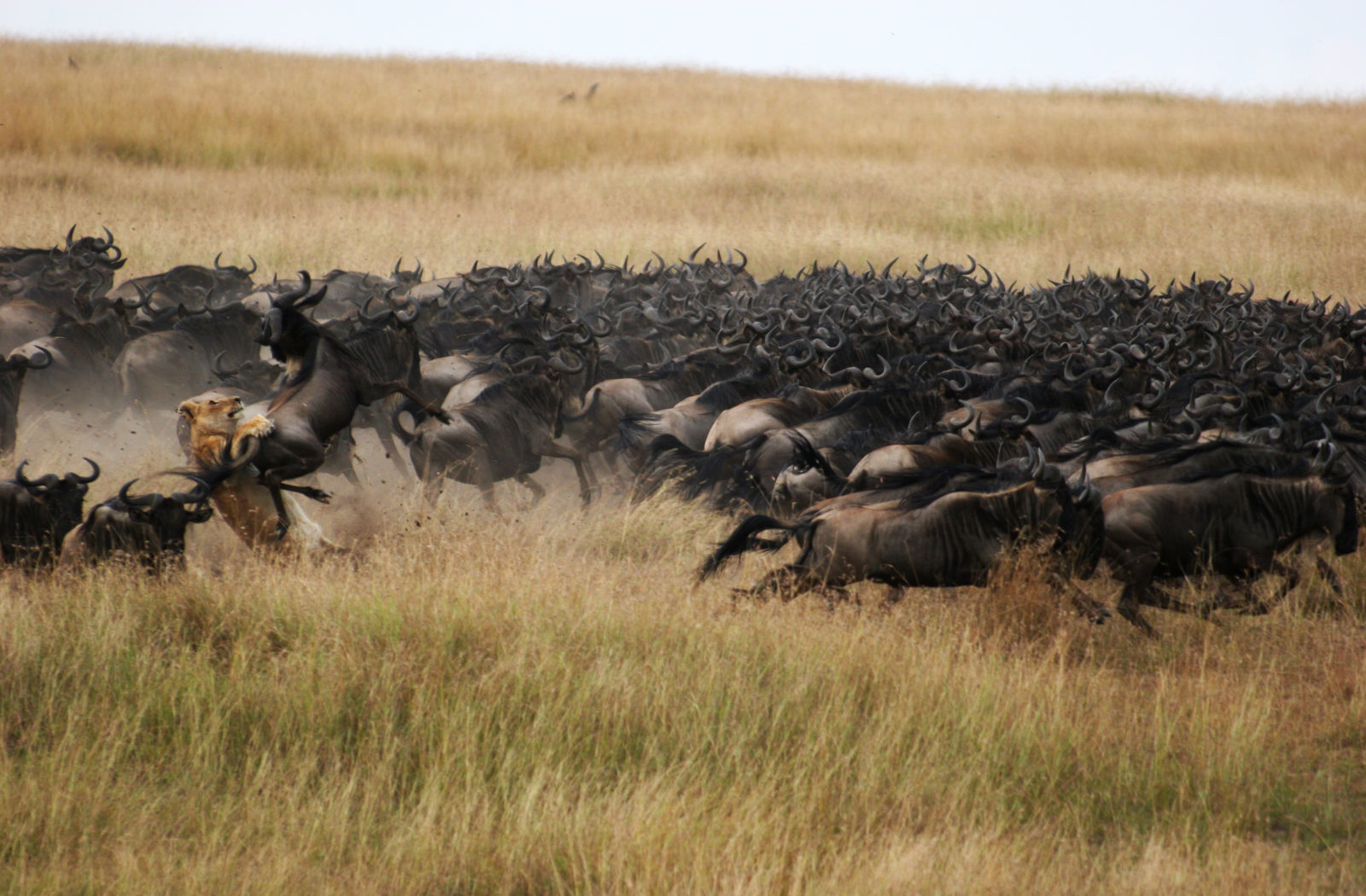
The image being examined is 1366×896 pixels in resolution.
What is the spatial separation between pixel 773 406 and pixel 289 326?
316 cm

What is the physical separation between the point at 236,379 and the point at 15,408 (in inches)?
57.6

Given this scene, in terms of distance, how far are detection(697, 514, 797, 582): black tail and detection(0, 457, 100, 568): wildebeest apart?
9.65 feet

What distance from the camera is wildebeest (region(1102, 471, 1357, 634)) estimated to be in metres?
5.56

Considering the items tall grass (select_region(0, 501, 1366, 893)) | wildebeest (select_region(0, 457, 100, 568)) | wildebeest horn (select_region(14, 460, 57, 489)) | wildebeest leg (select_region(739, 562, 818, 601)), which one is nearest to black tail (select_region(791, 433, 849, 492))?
wildebeest leg (select_region(739, 562, 818, 601))

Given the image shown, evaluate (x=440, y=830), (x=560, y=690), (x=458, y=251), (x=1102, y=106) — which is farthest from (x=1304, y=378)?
(x=1102, y=106)

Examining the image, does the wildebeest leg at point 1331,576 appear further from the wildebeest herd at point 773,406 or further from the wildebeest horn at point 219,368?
the wildebeest horn at point 219,368

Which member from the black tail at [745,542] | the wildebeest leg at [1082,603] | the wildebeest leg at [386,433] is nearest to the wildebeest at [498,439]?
the wildebeest leg at [386,433]

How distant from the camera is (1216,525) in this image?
18.4 ft

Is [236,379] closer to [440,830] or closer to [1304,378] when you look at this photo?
[440,830]

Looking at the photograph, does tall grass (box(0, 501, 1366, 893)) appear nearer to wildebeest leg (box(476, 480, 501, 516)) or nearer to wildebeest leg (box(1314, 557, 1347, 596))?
wildebeest leg (box(1314, 557, 1347, 596))

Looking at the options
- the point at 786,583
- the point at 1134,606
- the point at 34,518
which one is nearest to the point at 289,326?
the point at 34,518

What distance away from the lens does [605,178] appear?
23.8m

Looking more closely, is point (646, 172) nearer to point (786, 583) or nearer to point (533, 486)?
point (533, 486)

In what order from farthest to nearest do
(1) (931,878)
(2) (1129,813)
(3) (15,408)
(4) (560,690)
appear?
(3) (15,408) < (4) (560,690) < (2) (1129,813) < (1) (931,878)
